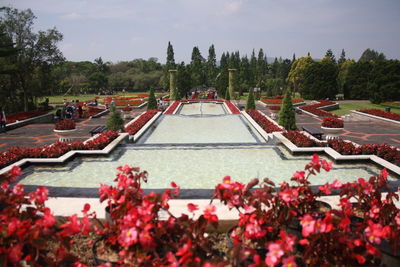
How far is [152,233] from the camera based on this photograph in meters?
2.77

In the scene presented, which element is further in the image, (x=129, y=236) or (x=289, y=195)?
(x=289, y=195)

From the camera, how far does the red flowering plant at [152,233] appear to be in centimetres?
242

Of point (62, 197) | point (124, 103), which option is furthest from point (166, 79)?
point (62, 197)

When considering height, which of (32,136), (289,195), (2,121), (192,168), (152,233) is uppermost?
(289,195)

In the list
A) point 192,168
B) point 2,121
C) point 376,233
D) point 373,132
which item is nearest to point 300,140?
point 192,168

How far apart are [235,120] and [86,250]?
1701cm

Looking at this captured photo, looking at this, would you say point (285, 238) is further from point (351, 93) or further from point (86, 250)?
point (351, 93)

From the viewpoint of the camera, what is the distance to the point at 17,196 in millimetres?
3084

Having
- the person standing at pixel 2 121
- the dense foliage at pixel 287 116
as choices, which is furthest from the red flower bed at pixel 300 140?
the person standing at pixel 2 121

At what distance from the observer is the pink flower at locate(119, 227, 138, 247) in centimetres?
240

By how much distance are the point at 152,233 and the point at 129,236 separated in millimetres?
382

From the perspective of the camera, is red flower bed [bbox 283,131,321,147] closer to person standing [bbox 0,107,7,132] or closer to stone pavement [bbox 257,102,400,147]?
stone pavement [bbox 257,102,400,147]

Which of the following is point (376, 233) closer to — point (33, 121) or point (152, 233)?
point (152, 233)

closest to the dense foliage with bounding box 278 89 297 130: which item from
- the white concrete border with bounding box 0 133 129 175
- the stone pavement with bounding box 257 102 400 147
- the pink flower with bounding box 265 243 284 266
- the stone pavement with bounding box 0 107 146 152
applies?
the stone pavement with bounding box 257 102 400 147
